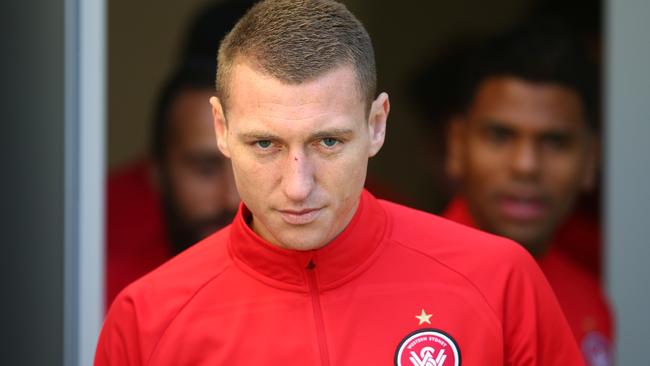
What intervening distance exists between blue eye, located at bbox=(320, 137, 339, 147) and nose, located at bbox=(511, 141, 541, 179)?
183 centimetres

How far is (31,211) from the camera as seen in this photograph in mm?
2875

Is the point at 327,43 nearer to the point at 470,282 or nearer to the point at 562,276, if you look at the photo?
the point at 470,282

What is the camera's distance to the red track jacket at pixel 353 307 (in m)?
1.82

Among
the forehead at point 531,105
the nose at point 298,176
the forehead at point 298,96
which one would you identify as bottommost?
the forehead at point 531,105

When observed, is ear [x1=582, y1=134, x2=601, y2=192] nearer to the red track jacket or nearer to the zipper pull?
the red track jacket

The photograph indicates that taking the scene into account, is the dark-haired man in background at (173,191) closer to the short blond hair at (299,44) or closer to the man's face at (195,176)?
the man's face at (195,176)

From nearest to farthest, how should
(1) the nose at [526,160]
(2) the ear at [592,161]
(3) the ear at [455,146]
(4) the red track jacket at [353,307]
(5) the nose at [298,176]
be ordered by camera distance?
(5) the nose at [298,176] → (4) the red track jacket at [353,307] → (1) the nose at [526,160] → (2) the ear at [592,161] → (3) the ear at [455,146]

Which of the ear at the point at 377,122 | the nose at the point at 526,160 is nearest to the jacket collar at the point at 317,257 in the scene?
the ear at the point at 377,122

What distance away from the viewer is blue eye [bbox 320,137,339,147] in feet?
5.74

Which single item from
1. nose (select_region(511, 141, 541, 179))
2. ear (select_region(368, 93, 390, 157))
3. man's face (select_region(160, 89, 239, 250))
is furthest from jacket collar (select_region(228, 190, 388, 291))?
man's face (select_region(160, 89, 239, 250))

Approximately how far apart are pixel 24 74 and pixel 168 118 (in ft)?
3.16

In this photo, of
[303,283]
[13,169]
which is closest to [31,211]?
[13,169]

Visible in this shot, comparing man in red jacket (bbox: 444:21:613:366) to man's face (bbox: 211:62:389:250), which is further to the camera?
man in red jacket (bbox: 444:21:613:366)

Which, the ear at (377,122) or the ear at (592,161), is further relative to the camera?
the ear at (592,161)
